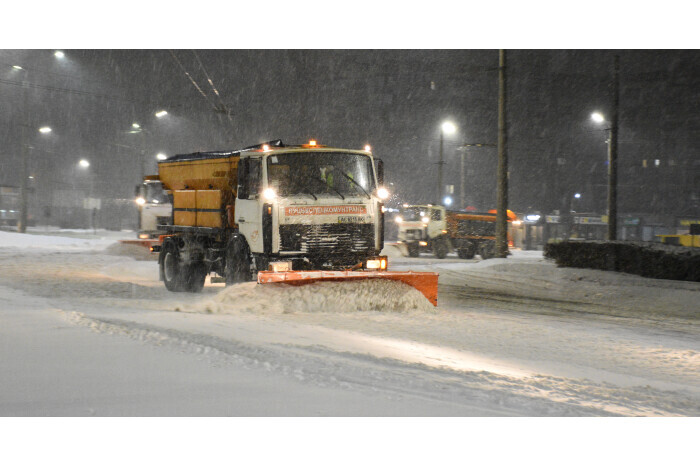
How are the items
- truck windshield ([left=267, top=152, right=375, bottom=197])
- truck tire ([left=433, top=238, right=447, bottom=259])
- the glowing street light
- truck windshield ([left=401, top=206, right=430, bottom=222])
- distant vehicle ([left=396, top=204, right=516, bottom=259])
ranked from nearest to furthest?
truck windshield ([left=267, top=152, right=375, bottom=197]), distant vehicle ([left=396, top=204, right=516, bottom=259]), truck tire ([left=433, top=238, right=447, bottom=259]), truck windshield ([left=401, top=206, right=430, bottom=222]), the glowing street light

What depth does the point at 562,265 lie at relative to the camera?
21609mm

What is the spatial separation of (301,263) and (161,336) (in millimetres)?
4136

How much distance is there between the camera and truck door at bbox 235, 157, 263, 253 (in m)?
12.9

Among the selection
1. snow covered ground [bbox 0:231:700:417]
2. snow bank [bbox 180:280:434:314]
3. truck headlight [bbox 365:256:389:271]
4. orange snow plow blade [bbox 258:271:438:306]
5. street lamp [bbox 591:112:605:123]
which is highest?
street lamp [bbox 591:112:605:123]

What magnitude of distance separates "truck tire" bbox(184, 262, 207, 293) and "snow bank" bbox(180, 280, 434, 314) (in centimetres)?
309

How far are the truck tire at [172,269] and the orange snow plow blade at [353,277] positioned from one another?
4.73 meters

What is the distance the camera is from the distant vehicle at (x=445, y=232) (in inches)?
1340

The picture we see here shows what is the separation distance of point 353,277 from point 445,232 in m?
21.8

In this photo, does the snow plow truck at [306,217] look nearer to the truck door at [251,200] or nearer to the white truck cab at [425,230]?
the truck door at [251,200]

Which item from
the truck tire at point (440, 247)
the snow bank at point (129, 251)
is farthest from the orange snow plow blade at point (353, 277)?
the truck tire at point (440, 247)

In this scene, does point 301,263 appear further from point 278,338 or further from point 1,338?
point 1,338

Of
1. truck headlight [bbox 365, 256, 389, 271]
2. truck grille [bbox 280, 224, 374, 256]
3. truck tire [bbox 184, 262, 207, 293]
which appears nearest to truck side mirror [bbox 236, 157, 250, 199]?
truck grille [bbox 280, 224, 374, 256]

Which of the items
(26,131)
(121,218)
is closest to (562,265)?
(26,131)

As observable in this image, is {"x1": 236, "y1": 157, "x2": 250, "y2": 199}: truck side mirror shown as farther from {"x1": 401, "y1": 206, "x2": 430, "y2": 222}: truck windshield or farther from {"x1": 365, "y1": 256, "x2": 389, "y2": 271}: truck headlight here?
{"x1": 401, "y1": 206, "x2": 430, "y2": 222}: truck windshield
